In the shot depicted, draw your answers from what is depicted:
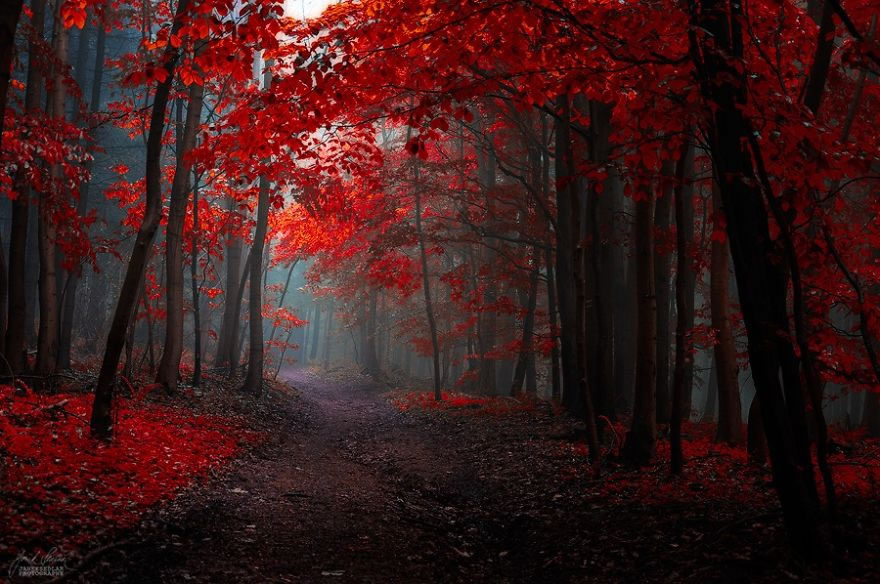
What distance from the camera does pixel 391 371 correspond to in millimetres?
38188

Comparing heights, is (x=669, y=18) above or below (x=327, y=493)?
above

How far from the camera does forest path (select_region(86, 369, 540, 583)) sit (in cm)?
504

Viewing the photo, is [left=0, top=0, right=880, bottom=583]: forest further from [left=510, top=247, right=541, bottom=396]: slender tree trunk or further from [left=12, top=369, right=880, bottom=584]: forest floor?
[left=510, top=247, right=541, bottom=396]: slender tree trunk

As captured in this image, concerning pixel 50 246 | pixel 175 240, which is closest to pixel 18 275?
pixel 50 246

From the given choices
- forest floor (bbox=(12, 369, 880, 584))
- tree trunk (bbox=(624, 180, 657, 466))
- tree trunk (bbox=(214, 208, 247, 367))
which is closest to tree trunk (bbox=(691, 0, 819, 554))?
forest floor (bbox=(12, 369, 880, 584))

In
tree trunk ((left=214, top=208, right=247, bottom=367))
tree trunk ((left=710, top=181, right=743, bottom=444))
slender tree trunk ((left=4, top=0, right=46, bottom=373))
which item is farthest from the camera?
tree trunk ((left=214, top=208, right=247, bottom=367))

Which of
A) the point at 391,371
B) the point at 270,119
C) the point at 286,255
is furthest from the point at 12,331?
the point at 391,371

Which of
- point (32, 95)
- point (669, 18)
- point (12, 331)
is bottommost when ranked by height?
point (12, 331)

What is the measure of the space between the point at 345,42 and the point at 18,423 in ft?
20.2

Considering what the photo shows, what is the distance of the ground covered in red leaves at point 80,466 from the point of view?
4898mm

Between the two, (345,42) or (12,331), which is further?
(12,331)

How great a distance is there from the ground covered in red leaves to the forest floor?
328mm

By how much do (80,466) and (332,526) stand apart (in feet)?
9.17

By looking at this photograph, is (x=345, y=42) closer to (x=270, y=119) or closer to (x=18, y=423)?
(x=270, y=119)
